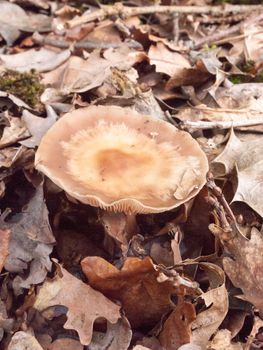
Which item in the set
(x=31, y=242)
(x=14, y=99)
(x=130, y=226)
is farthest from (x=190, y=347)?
(x=14, y=99)

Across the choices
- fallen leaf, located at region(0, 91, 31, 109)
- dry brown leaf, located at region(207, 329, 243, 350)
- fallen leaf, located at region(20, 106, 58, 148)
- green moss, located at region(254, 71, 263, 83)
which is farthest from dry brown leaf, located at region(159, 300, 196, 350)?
green moss, located at region(254, 71, 263, 83)

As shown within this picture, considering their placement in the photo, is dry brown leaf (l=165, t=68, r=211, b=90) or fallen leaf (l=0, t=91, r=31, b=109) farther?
dry brown leaf (l=165, t=68, r=211, b=90)

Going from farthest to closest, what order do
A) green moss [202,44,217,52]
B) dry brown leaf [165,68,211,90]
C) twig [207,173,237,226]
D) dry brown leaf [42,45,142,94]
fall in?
green moss [202,44,217,52]
dry brown leaf [165,68,211,90]
dry brown leaf [42,45,142,94]
twig [207,173,237,226]

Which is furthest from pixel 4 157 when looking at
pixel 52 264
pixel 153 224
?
pixel 153 224

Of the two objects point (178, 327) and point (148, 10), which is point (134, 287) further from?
point (148, 10)

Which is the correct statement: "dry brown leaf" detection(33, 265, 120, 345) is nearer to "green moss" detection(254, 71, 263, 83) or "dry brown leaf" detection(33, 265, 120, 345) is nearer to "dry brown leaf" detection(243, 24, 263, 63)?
"green moss" detection(254, 71, 263, 83)

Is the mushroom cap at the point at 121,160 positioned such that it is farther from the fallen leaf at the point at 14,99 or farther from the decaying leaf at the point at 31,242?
the fallen leaf at the point at 14,99

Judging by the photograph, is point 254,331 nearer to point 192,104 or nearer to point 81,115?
point 81,115
